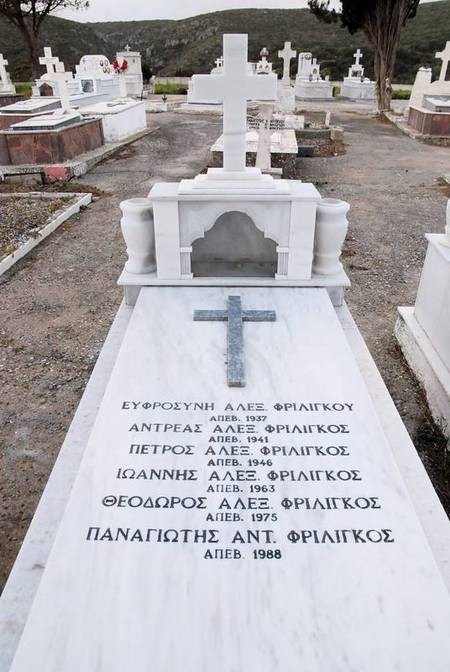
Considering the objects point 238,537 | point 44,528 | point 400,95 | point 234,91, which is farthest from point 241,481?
point 400,95

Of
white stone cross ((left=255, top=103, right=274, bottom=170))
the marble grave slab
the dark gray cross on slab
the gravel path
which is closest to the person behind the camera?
the marble grave slab

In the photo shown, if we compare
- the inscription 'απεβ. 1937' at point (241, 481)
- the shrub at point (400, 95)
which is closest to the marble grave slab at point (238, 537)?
the inscription 'απεβ. 1937' at point (241, 481)

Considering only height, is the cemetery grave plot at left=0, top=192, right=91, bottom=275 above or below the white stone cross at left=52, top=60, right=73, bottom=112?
below

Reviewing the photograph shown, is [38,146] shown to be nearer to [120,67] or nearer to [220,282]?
[220,282]

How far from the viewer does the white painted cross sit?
125 inches

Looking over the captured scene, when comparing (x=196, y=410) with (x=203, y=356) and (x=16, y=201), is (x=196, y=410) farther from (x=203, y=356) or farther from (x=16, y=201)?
(x=16, y=201)

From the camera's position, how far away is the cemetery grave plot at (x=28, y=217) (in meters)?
6.40

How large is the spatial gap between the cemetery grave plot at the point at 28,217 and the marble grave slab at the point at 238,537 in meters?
4.38

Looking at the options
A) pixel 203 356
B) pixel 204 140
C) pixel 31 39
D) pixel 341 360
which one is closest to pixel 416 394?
pixel 341 360

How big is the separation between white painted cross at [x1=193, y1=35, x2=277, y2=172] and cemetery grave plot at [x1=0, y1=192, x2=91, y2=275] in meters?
3.69

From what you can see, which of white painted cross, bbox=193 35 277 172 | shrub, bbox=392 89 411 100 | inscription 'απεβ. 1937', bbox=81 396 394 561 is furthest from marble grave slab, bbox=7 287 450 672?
shrub, bbox=392 89 411 100

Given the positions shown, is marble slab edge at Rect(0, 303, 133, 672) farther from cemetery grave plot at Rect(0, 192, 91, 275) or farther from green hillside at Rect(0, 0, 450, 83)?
green hillside at Rect(0, 0, 450, 83)

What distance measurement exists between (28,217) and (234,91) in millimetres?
5170

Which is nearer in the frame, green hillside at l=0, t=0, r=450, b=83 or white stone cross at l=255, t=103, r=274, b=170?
white stone cross at l=255, t=103, r=274, b=170
